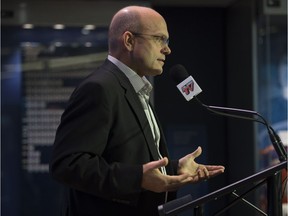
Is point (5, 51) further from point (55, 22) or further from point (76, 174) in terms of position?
point (76, 174)

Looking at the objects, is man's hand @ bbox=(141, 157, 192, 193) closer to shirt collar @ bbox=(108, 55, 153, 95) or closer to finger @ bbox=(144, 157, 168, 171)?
finger @ bbox=(144, 157, 168, 171)

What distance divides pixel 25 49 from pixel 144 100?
283cm

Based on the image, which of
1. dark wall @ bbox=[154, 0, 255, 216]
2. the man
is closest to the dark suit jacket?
the man

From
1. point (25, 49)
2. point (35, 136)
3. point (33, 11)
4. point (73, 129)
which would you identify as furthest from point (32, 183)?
point (73, 129)

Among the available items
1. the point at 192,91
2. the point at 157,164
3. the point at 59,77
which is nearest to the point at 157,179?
the point at 157,164

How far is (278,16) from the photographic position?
456 cm

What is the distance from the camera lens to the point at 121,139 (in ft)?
5.48

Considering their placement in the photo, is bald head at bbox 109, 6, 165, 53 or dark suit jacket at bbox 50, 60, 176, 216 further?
bald head at bbox 109, 6, 165, 53

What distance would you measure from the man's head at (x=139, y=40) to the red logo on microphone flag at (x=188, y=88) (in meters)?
0.13

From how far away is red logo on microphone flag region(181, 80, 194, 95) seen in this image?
1.83 m

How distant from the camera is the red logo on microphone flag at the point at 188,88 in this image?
1.83 metres

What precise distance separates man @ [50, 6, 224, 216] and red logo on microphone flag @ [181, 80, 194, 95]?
13 centimetres

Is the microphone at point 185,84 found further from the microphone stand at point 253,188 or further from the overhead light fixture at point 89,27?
the overhead light fixture at point 89,27

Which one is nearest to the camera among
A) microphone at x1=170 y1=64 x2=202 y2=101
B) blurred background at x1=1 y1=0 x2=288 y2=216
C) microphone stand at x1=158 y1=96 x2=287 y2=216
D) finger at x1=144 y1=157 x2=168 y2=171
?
microphone stand at x1=158 y1=96 x2=287 y2=216
